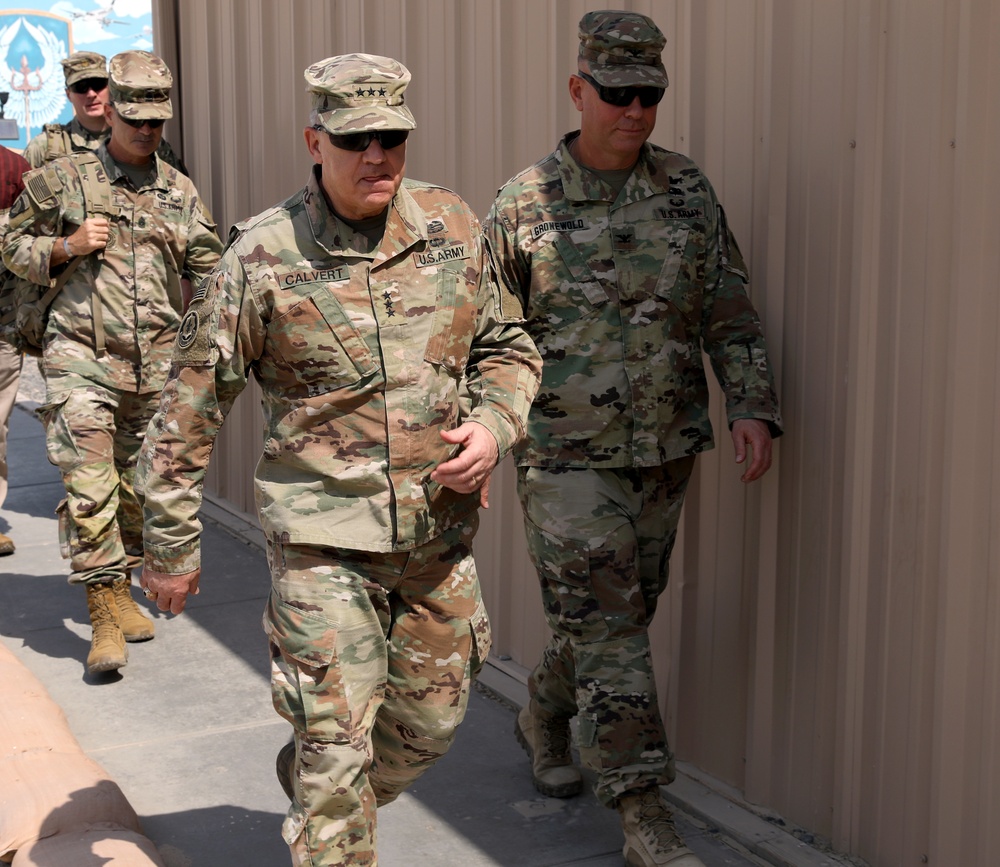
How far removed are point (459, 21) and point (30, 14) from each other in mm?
23722

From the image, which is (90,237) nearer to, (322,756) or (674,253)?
(674,253)

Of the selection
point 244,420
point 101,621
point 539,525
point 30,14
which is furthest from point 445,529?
point 30,14

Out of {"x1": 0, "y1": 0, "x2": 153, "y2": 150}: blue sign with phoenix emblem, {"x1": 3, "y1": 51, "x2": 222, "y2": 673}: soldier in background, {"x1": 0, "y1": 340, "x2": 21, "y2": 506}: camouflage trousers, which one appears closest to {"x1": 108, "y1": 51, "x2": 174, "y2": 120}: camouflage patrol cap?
{"x1": 3, "y1": 51, "x2": 222, "y2": 673}: soldier in background

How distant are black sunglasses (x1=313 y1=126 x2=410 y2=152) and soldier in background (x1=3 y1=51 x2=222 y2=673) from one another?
293 cm

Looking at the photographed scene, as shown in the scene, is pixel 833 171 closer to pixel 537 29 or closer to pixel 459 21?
pixel 537 29

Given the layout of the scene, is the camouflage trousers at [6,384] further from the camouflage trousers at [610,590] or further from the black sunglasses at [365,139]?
the black sunglasses at [365,139]

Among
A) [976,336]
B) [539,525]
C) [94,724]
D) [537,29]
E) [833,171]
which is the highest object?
[537,29]

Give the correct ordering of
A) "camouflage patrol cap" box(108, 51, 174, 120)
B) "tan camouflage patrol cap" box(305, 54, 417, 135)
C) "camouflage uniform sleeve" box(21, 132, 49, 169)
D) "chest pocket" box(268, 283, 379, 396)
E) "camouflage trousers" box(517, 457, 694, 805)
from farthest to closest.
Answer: "camouflage uniform sleeve" box(21, 132, 49, 169) < "camouflage patrol cap" box(108, 51, 174, 120) < "camouflage trousers" box(517, 457, 694, 805) < "chest pocket" box(268, 283, 379, 396) < "tan camouflage patrol cap" box(305, 54, 417, 135)

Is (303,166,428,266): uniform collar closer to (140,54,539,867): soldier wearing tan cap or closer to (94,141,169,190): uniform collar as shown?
(140,54,539,867): soldier wearing tan cap

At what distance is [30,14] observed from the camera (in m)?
27.3

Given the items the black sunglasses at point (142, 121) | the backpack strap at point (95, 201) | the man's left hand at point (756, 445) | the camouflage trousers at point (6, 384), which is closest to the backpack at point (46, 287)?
the backpack strap at point (95, 201)

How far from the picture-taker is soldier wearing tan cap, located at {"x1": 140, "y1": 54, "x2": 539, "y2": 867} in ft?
11.1

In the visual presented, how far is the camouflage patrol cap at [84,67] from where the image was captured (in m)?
7.53

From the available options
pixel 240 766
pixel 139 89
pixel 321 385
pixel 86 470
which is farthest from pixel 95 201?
pixel 321 385
